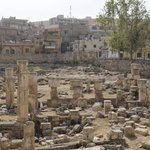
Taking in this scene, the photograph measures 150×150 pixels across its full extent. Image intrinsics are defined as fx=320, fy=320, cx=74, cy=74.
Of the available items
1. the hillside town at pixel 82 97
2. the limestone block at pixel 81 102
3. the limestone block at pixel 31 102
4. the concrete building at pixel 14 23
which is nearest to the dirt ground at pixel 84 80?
the hillside town at pixel 82 97

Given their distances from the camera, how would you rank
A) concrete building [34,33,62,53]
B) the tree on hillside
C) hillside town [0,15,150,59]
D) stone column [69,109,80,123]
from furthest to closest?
concrete building [34,33,62,53]
hillside town [0,15,150,59]
the tree on hillside
stone column [69,109,80,123]

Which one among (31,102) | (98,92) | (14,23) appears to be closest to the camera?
(31,102)

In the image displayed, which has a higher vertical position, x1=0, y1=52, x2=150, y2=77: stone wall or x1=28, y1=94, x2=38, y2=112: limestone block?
x1=0, y1=52, x2=150, y2=77: stone wall

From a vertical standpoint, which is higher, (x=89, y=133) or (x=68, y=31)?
(x=68, y=31)

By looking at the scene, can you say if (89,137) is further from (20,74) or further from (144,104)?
(144,104)

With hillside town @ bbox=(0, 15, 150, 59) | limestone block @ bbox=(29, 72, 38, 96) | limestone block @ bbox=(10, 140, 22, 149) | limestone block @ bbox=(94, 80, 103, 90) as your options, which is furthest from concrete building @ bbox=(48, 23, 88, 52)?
limestone block @ bbox=(10, 140, 22, 149)

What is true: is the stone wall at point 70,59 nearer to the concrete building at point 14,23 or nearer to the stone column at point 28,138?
the concrete building at point 14,23

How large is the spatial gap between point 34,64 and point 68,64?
4.92 meters

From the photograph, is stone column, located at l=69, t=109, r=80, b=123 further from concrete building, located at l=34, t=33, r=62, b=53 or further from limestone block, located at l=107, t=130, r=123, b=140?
concrete building, located at l=34, t=33, r=62, b=53

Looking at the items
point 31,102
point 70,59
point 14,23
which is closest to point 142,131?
point 31,102

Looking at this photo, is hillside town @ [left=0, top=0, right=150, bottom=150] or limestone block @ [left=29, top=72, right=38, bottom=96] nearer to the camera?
hillside town @ [left=0, top=0, right=150, bottom=150]

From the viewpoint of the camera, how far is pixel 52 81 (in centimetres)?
2089

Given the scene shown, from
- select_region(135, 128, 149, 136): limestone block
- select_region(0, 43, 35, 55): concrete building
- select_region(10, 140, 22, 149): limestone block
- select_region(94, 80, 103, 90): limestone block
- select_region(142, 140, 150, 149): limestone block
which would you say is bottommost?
select_region(10, 140, 22, 149): limestone block

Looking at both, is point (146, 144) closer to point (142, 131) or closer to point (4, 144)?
point (142, 131)
